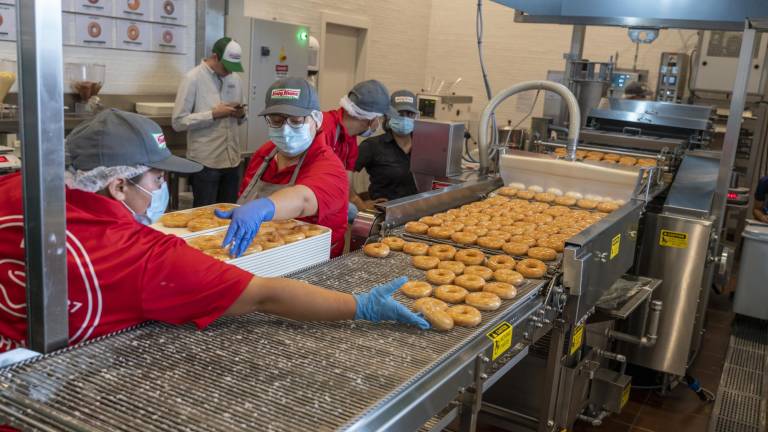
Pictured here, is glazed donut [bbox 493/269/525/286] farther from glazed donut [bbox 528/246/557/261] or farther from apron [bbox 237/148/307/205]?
apron [bbox 237/148/307/205]

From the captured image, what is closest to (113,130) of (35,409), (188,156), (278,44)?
(35,409)

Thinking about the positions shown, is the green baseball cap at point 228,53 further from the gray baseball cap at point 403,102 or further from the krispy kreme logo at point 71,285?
the krispy kreme logo at point 71,285

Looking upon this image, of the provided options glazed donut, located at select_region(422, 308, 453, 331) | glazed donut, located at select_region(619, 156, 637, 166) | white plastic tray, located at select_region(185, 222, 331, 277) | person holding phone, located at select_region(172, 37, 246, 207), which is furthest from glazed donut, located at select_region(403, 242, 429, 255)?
person holding phone, located at select_region(172, 37, 246, 207)

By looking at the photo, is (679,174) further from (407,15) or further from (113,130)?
(407,15)

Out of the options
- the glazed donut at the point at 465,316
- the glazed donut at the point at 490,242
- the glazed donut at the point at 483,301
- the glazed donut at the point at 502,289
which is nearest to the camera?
the glazed donut at the point at 465,316

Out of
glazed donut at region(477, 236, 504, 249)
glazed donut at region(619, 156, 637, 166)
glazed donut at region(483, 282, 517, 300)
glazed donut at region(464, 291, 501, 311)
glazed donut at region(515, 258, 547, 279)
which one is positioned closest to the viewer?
glazed donut at region(464, 291, 501, 311)

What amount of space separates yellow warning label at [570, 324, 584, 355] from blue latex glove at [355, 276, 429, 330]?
0.98 meters

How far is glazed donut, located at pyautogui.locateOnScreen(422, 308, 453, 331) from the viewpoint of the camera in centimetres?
178

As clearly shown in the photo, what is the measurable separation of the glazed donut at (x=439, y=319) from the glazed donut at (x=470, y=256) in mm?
703

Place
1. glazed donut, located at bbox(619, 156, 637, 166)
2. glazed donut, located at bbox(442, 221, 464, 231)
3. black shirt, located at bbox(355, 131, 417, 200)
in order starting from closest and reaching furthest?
glazed donut, located at bbox(442, 221, 464, 231) → glazed donut, located at bbox(619, 156, 637, 166) → black shirt, located at bbox(355, 131, 417, 200)

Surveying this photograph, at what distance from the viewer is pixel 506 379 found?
311 cm

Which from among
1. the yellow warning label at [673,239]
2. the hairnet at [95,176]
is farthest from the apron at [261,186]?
the yellow warning label at [673,239]

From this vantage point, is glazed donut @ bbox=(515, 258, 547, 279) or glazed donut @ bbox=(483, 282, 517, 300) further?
glazed donut @ bbox=(515, 258, 547, 279)

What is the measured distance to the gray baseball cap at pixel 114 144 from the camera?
154 centimetres
